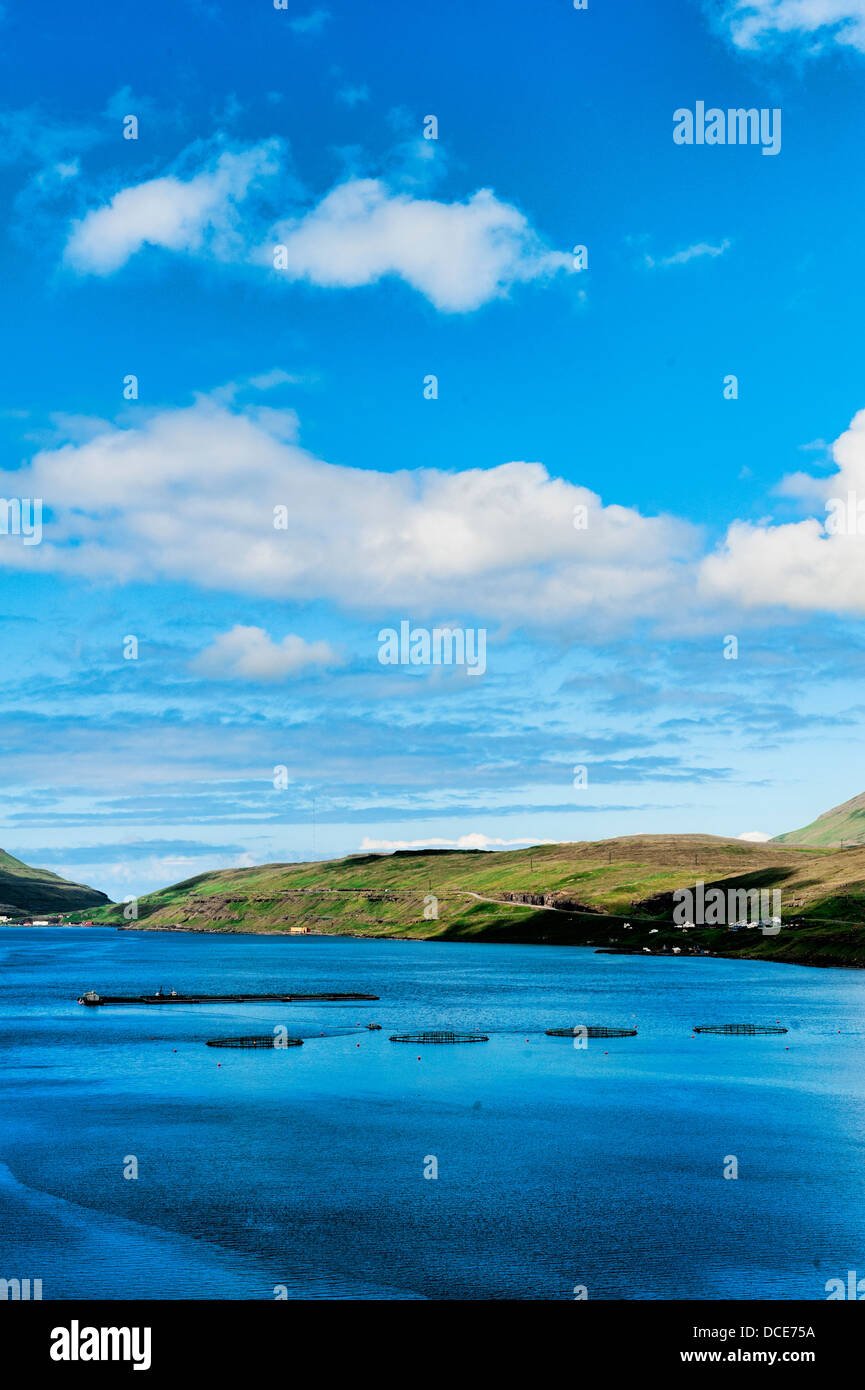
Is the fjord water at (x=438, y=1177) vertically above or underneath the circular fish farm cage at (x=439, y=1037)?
above

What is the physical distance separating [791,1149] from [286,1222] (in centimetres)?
5588

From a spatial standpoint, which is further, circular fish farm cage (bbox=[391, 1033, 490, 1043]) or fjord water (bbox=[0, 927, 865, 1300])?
circular fish farm cage (bbox=[391, 1033, 490, 1043])

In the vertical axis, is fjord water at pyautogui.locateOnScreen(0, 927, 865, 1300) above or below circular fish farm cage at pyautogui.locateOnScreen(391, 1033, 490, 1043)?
above

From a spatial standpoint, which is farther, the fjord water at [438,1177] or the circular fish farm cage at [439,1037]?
the circular fish farm cage at [439,1037]

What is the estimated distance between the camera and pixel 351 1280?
238 ft

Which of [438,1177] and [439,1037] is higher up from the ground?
[438,1177]

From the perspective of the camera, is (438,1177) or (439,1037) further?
(439,1037)
